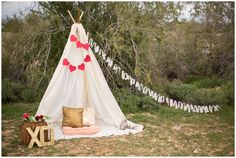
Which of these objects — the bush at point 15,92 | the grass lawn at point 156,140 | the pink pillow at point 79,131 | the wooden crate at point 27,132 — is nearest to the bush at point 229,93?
the grass lawn at point 156,140

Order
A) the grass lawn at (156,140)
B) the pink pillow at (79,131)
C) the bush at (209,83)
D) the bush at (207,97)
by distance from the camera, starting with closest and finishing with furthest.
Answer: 1. the grass lawn at (156,140)
2. the pink pillow at (79,131)
3. the bush at (207,97)
4. the bush at (209,83)

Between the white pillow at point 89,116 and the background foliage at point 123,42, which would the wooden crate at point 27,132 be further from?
the background foliage at point 123,42

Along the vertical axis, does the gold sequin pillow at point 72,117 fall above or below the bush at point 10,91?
below

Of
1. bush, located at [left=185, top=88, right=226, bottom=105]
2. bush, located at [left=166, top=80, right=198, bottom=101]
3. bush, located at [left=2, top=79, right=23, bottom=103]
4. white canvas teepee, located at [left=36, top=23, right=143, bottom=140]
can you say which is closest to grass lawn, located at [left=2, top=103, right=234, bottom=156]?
white canvas teepee, located at [left=36, top=23, right=143, bottom=140]

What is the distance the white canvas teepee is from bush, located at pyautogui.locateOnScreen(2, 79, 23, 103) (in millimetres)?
2148

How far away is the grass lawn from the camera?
420 centimetres

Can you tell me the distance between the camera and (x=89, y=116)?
5191 mm

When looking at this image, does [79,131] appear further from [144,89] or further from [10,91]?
[10,91]

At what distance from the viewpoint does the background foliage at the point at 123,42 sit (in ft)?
21.3

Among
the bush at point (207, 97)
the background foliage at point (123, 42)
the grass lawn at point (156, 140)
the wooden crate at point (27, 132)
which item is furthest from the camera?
the bush at point (207, 97)

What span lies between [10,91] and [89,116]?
2628mm

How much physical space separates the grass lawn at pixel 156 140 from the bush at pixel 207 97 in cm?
80

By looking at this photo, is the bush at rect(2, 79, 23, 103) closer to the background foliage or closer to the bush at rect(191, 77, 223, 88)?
the background foliage

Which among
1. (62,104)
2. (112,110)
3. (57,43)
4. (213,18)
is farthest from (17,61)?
(213,18)
